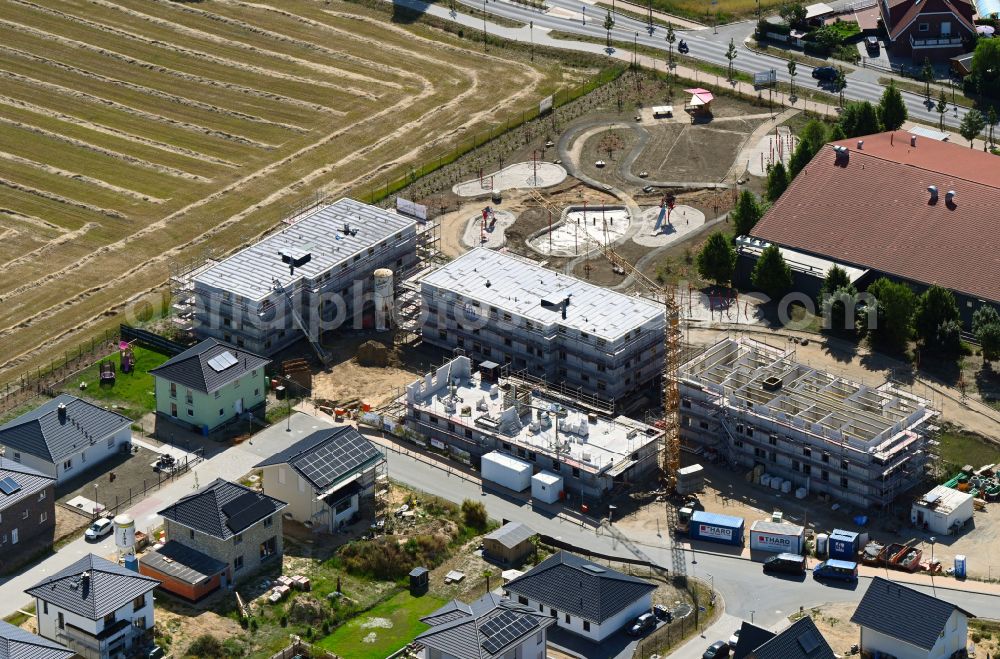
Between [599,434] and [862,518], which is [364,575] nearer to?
[599,434]

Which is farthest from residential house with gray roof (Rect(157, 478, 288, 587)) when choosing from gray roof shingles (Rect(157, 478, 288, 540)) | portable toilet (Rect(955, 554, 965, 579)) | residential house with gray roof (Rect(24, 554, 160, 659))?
portable toilet (Rect(955, 554, 965, 579))

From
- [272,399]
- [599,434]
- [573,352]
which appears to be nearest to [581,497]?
[599,434]

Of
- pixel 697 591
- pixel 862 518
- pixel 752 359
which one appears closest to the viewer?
pixel 697 591

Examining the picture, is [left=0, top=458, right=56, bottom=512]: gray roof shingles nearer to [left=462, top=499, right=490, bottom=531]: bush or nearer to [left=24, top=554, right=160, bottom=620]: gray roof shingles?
[left=24, top=554, right=160, bottom=620]: gray roof shingles

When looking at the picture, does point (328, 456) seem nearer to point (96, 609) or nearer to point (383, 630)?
point (383, 630)

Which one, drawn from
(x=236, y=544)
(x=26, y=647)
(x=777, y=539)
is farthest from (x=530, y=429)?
(x=26, y=647)

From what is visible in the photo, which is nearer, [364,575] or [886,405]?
[364,575]

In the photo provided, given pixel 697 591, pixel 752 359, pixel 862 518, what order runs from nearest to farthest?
pixel 697 591, pixel 862 518, pixel 752 359
